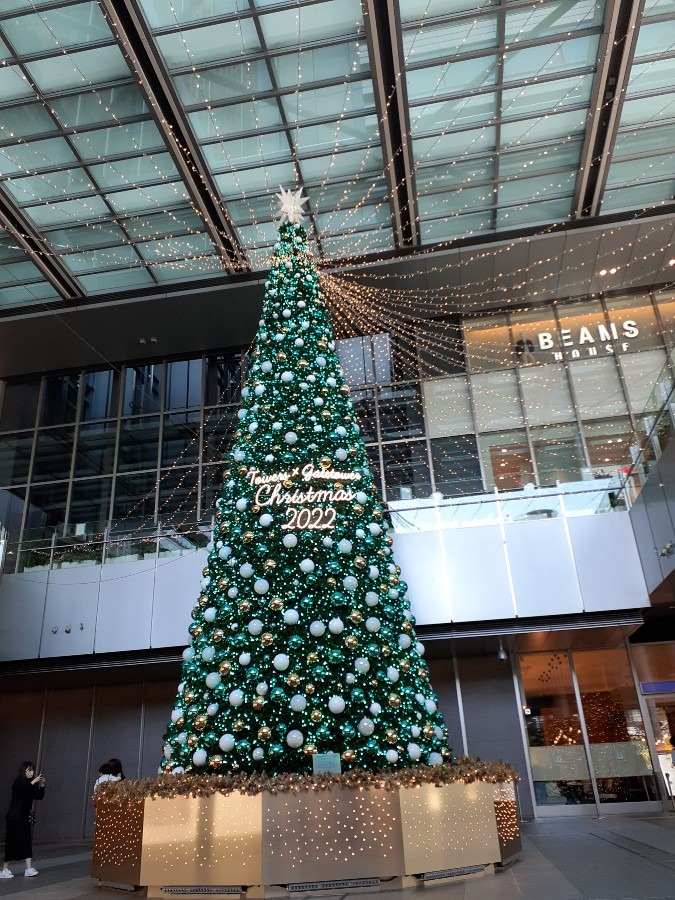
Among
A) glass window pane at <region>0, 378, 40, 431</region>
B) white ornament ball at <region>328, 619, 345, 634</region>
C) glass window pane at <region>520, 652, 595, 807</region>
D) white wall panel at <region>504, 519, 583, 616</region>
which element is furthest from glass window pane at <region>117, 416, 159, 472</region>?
white ornament ball at <region>328, 619, 345, 634</region>

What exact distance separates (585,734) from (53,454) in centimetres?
1443

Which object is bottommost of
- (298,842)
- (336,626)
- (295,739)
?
(298,842)

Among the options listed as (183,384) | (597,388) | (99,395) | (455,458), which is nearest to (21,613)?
(183,384)

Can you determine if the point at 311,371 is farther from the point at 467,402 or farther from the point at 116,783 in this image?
the point at 467,402

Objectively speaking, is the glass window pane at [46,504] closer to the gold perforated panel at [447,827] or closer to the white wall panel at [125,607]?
the white wall panel at [125,607]

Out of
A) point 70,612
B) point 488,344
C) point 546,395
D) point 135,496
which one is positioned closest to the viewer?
point 70,612

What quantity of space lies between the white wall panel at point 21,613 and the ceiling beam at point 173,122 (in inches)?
292

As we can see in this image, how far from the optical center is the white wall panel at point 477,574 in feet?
33.0

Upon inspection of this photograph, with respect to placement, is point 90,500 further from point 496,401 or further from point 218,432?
point 496,401

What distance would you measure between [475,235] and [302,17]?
586 cm

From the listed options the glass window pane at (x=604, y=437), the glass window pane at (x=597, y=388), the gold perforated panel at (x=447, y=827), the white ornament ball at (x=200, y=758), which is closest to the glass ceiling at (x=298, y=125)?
the glass window pane at (x=597, y=388)

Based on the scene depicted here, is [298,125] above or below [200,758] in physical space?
above

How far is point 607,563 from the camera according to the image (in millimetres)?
10047

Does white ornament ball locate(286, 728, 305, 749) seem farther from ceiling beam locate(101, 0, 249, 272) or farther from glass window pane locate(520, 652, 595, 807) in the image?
ceiling beam locate(101, 0, 249, 272)
